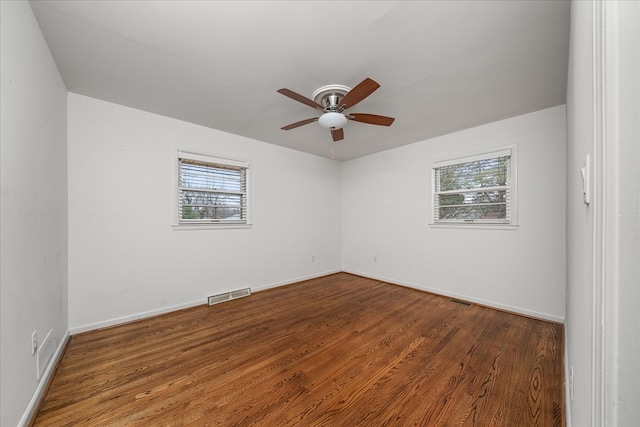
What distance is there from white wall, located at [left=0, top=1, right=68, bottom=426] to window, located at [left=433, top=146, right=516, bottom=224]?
4426mm

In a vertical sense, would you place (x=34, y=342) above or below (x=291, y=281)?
above

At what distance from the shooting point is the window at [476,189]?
3.23 metres

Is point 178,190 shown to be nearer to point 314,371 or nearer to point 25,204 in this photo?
point 25,204

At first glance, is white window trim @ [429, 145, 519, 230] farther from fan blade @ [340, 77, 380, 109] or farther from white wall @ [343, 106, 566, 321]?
fan blade @ [340, 77, 380, 109]

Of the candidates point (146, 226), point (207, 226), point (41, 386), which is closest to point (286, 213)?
point (207, 226)

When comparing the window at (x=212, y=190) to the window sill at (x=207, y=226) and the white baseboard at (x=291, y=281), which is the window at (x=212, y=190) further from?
the white baseboard at (x=291, y=281)

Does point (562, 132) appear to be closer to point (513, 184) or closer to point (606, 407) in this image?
point (513, 184)

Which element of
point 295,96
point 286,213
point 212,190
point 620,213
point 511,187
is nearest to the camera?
point 620,213

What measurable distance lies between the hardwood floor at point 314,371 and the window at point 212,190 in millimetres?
1357

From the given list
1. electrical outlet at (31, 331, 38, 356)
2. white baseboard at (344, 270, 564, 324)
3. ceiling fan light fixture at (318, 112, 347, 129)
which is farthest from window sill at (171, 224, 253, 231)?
white baseboard at (344, 270, 564, 324)

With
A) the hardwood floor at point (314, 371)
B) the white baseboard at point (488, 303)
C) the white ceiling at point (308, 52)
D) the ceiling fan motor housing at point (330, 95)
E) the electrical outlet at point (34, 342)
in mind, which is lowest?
the hardwood floor at point (314, 371)

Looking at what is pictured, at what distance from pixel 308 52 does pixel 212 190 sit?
2.48 meters

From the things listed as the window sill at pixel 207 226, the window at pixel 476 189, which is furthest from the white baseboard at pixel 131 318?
the window at pixel 476 189

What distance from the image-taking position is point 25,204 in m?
1.53
